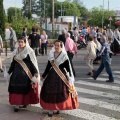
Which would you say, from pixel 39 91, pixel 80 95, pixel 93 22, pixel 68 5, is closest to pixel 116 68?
pixel 80 95

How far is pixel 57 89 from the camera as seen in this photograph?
6809 millimetres

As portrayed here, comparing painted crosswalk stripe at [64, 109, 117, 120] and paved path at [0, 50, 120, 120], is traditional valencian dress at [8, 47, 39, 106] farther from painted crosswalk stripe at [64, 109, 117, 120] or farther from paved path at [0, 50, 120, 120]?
painted crosswalk stripe at [64, 109, 117, 120]

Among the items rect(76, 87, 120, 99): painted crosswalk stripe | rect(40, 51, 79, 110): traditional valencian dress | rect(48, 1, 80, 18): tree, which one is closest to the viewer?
rect(40, 51, 79, 110): traditional valencian dress

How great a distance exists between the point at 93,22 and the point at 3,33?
5317 cm

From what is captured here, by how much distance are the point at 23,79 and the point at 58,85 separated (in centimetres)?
84

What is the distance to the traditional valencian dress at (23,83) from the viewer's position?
23.5ft

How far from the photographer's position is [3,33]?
24.4 m

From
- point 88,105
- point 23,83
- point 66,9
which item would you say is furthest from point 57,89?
point 66,9

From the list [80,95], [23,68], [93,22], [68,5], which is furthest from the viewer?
[68,5]

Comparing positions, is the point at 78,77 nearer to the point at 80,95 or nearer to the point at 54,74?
the point at 80,95

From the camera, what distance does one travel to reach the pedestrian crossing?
716 centimetres

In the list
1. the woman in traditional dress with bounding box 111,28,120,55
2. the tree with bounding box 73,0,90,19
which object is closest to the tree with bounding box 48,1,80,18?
the tree with bounding box 73,0,90,19

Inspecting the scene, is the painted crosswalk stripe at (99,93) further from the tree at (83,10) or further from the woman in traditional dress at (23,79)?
the tree at (83,10)

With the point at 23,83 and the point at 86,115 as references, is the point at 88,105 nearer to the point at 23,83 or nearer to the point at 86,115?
the point at 86,115
